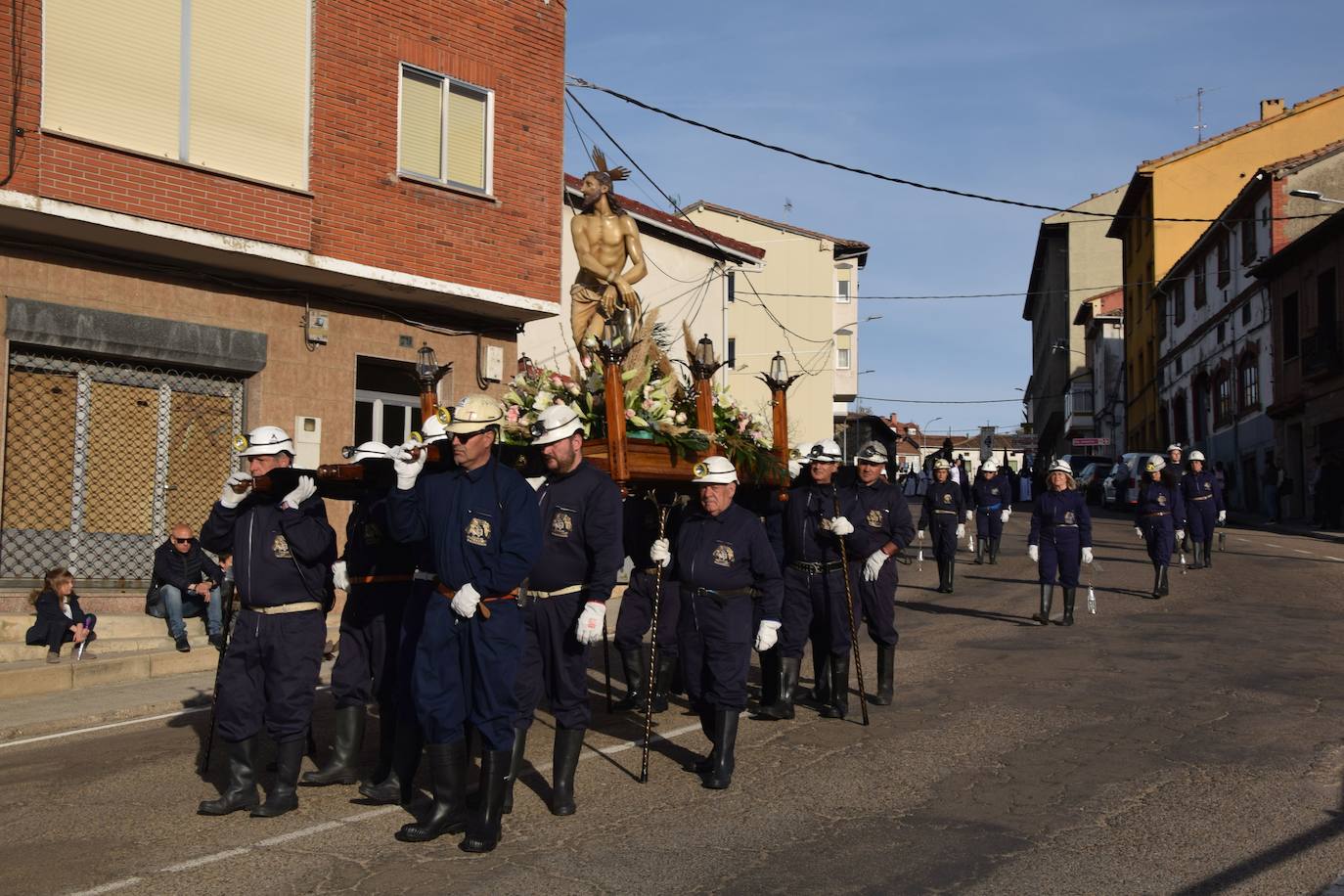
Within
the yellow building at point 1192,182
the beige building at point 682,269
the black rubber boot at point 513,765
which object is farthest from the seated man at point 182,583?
Answer: the yellow building at point 1192,182

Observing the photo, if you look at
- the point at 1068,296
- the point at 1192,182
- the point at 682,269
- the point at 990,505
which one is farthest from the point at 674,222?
the point at 1068,296

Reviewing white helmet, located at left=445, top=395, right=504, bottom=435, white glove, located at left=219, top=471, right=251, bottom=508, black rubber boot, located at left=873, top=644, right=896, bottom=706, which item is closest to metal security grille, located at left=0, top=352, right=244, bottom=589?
white glove, located at left=219, top=471, right=251, bottom=508

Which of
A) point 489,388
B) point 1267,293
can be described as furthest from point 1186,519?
point 1267,293

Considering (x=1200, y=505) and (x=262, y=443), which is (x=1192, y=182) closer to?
(x=1200, y=505)

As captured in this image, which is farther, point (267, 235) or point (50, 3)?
point (267, 235)

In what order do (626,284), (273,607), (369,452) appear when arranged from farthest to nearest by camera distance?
(626,284)
(369,452)
(273,607)

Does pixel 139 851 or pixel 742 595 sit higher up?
pixel 742 595

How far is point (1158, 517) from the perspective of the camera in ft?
60.1

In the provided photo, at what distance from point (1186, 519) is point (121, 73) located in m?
17.0

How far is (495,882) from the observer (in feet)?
18.4

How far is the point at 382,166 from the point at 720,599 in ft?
33.7

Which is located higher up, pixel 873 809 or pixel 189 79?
pixel 189 79

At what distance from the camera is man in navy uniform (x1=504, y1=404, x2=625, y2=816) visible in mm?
6887

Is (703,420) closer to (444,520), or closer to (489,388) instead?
(444,520)
